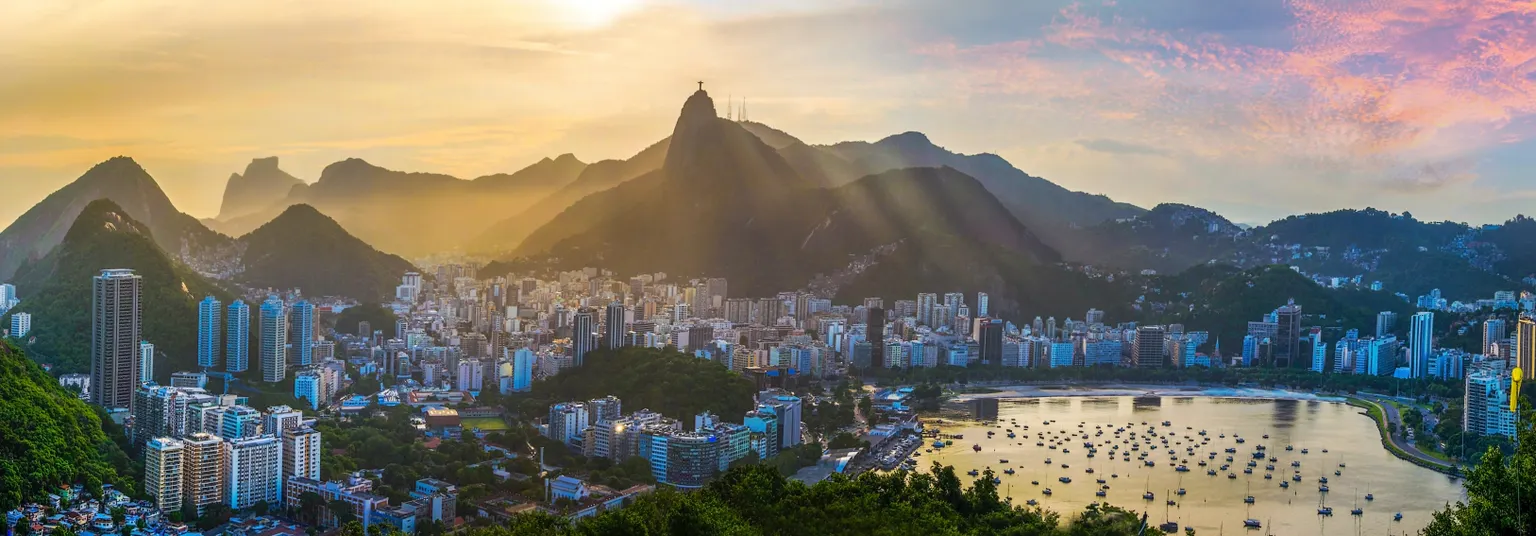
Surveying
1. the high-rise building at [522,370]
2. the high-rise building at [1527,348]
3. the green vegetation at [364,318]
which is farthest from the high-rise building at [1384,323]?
the green vegetation at [364,318]

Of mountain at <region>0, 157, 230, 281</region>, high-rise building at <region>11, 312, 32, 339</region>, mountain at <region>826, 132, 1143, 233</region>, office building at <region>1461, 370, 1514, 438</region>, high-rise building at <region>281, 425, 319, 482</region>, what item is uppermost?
mountain at <region>826, 132, 1143, 233</region>

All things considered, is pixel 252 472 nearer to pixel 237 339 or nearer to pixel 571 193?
pixel 237 339

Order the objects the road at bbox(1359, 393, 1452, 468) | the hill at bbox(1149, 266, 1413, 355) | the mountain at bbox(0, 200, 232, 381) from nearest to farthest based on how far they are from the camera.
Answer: the road at bbox(1359, 393, 1452, 468)
the mountain at bbox(0, 200, 232, 381)
the hill at bbox(1149, 266, 1413, 355)

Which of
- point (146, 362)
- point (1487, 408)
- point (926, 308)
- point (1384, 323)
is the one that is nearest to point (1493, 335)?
point (1384, 323)

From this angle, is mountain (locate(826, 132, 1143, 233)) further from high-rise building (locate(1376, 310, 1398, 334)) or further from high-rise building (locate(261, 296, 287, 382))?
high-rise building (locate(261, 296, 287, 382))

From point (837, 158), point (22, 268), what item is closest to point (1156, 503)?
point (22, 268)

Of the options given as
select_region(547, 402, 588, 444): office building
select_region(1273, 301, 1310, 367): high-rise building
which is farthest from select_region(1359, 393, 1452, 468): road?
select_region(547, 402, 588, 444): office building

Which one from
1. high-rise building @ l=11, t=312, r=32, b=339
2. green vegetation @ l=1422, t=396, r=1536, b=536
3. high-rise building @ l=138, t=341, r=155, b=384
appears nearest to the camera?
green vegetation @ l=1422, t=396, r=1536, b=536
